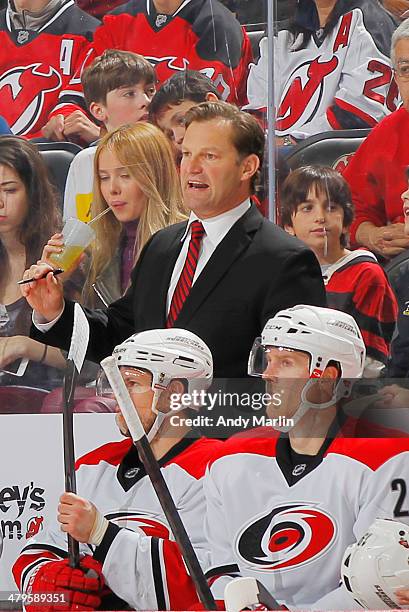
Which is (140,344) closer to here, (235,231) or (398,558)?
(235,231)

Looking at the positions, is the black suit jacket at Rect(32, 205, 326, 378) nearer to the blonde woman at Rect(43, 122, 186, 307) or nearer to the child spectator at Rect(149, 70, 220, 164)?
the blonde woman at Rect(43, 122, 186, 307)

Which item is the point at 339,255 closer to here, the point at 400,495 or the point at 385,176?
the point at 385,176

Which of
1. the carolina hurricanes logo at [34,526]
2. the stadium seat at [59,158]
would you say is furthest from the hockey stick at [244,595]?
the stadium seat at [59,158]

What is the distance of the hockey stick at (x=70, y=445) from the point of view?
2.96 m

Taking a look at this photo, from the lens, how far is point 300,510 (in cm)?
290

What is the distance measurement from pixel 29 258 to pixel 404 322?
1047 millimetres

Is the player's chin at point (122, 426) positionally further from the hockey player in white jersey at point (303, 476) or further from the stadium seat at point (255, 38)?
the stadium seat at point (255, 38)

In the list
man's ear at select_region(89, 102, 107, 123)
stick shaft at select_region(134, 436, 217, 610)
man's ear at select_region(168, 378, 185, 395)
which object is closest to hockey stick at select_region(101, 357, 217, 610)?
stick shaft at select_region(134, 436, 217, 610)

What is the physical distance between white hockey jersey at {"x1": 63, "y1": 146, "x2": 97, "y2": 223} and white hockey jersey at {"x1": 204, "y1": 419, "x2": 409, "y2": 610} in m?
0.77

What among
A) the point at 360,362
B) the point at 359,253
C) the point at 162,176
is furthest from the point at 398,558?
the point at 162,176

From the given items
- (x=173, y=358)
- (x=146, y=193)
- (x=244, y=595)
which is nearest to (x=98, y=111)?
(x=146, y=193)

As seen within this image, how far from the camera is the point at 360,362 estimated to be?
2912 millimetres

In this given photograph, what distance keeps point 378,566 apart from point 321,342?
584mm

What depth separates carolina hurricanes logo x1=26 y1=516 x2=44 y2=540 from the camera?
2994 mm
